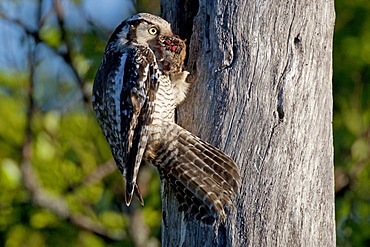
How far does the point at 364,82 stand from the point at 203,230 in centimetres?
296

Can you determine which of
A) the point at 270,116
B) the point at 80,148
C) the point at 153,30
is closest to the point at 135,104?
the point at 153,30

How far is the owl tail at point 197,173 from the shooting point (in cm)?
338

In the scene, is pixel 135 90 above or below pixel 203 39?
below

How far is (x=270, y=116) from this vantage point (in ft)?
11.2

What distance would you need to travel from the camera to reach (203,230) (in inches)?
135

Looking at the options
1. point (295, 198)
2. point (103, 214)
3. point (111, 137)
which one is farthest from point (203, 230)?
point (103, 214)

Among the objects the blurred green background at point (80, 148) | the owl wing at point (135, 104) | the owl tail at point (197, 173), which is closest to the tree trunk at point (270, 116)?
the owl tail at point (197, 173)

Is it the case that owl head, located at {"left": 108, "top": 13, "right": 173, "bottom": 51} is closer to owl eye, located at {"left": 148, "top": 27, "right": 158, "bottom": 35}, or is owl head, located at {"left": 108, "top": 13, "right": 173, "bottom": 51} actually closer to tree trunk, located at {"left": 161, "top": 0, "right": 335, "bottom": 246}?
owl eye, located at {"left": 148, "top": 27, "right": 158, "bottom": 35}

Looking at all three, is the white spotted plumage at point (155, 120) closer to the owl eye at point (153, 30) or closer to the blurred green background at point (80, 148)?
the owl eye at point (153, 30)

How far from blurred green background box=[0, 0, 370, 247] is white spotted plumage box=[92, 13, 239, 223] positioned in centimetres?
166

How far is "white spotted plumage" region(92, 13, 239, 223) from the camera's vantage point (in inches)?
135

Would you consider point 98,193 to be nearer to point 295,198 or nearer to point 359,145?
point 359,145

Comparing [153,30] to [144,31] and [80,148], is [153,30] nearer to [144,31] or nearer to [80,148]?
[144,31]

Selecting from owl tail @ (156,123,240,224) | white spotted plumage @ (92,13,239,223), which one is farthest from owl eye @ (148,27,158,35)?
owl tail @ (156,123,240,224)
